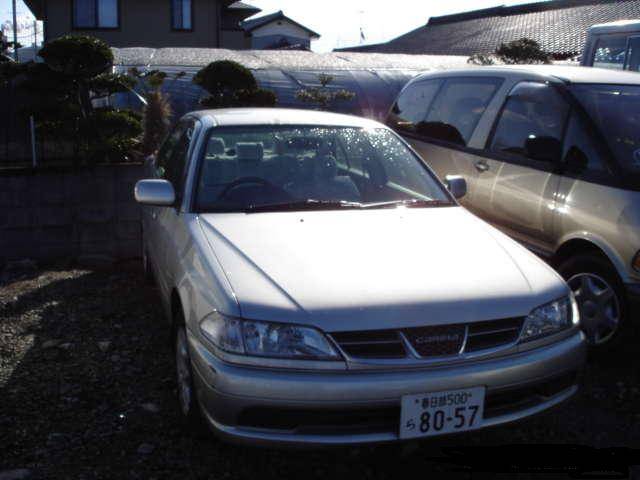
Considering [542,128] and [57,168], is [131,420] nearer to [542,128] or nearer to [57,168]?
[542,128]

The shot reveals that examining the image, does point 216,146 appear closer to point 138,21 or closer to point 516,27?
point 138,21

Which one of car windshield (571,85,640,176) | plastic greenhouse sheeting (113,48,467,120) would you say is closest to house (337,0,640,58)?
plastic greenhouse sheeting (113,48,467,120)

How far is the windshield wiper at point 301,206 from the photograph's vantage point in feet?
12.3

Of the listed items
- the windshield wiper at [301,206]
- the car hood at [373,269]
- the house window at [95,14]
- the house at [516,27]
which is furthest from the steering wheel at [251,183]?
the house window at [95,14]

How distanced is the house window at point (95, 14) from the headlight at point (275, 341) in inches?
854

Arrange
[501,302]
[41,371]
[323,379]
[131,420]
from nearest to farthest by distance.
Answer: [323,379]
[501,302]
[131,420]
[41,371]

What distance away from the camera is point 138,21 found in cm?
2284

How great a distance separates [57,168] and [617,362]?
516 cm

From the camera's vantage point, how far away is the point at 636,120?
4668 millimetres

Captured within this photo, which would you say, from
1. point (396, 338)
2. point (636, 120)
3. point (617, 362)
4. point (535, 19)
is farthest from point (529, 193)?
point (535, 19)

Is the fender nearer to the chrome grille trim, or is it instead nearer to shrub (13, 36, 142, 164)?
the chrome grille trim

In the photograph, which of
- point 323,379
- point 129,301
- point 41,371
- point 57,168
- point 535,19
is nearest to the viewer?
point 323,379

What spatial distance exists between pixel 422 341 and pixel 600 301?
1977 millimetres

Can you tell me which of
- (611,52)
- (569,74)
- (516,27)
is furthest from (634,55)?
(516,27)
